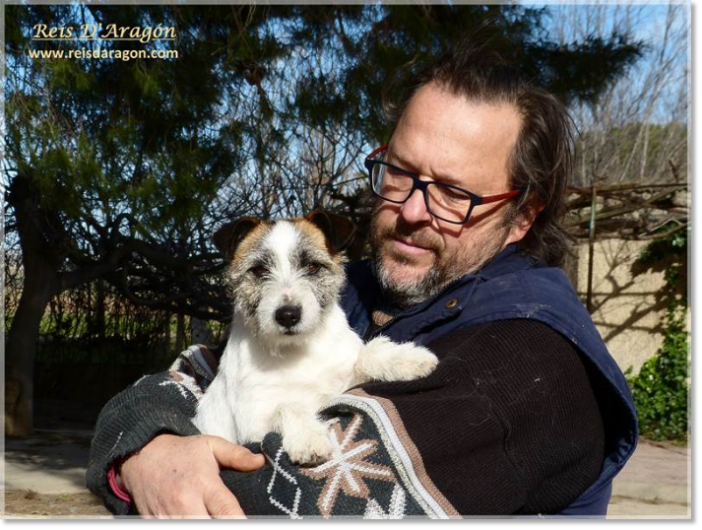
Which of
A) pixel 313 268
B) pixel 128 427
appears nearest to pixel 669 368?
pixel 313 268

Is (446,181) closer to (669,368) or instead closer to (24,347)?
(24,347)

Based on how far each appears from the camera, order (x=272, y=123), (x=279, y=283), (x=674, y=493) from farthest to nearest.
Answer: (x=674, y=493) < (x=272, y=123) < (x=279, y=283)

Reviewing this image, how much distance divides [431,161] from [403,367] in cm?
91

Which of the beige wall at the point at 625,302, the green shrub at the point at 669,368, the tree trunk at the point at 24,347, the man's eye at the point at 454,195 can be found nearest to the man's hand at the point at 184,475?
the man's eye at the point at 454,195

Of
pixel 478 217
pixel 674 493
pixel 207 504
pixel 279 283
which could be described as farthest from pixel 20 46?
pixel 674 493

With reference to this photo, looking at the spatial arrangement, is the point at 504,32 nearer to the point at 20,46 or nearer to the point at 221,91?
the point at 221,91

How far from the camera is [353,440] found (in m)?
2.01

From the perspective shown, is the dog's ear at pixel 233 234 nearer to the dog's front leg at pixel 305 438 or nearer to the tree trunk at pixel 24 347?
the dog's front leg at pixel 305 438

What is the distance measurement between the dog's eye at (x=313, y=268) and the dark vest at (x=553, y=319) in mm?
649

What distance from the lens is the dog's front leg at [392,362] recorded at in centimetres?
246

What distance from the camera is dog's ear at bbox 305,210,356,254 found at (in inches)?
135

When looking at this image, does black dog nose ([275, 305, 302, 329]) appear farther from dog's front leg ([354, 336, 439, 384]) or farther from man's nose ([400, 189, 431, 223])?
man's nose ([400, 189, 431, 223])

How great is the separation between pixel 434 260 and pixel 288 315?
2.15ft

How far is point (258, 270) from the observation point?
3.25m
